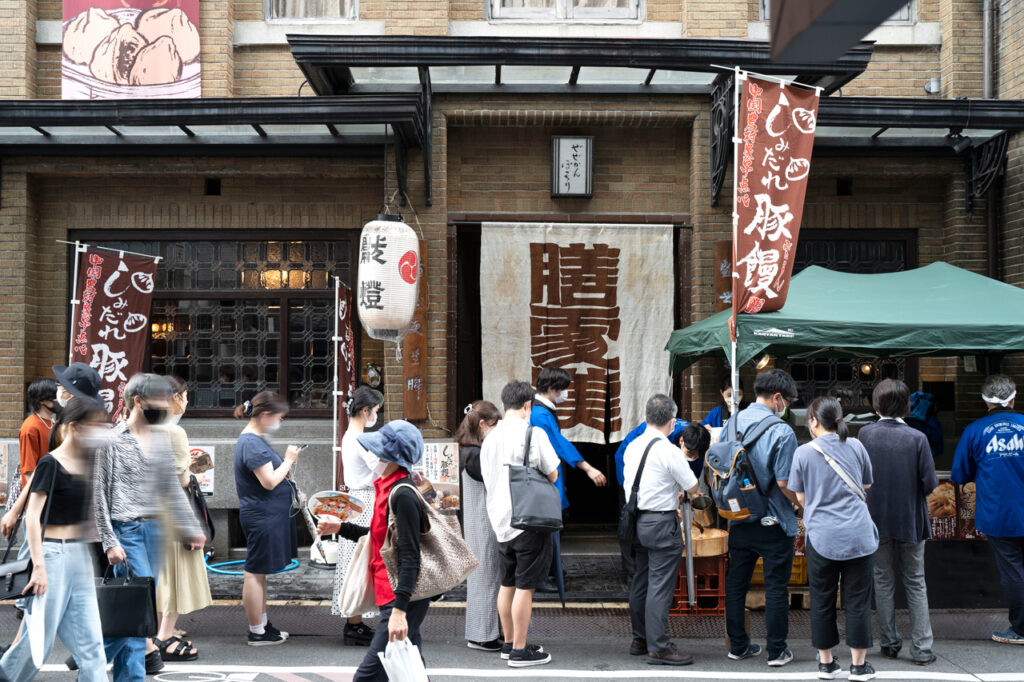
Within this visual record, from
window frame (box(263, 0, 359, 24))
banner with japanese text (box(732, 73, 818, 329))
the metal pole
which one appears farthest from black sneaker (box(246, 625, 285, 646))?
window frame (box(263, 0, 359, 24))

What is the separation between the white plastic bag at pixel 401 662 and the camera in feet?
14.0

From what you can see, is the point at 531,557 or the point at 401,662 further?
the point at 531,557

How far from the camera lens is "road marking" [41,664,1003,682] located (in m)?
6.09

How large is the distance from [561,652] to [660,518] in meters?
1.34

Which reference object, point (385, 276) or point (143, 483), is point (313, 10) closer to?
point (385, 276)

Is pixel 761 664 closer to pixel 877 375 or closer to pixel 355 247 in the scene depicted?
pixel 877 375

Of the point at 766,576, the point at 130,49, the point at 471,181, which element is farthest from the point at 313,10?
the point at 766,576

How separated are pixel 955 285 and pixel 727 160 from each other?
2620 mm

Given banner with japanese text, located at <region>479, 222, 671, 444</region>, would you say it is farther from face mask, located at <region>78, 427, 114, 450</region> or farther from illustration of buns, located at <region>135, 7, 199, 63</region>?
face mask, located at <region>78, 427, 114, 450</region>

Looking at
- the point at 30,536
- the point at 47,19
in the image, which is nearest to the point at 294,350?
the point at 47,19

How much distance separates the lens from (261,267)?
34.6 feet

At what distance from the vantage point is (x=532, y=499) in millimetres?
6219

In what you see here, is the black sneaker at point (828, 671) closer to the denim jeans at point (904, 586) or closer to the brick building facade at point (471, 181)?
the denim jeans at point (904, 586)

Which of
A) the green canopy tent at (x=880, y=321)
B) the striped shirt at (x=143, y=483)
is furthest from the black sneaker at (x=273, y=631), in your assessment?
the green canopy tent at (x=880, y=321)
